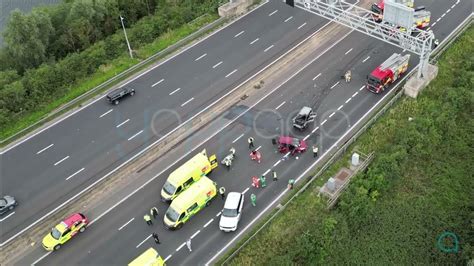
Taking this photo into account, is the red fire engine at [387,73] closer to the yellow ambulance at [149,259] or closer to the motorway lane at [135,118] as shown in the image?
the motorway lane at [135,118]

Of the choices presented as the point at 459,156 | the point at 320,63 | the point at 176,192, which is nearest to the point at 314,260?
the point at 176,192

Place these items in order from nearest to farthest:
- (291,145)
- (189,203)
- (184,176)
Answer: (189,203)
(184,176)
(291,145)

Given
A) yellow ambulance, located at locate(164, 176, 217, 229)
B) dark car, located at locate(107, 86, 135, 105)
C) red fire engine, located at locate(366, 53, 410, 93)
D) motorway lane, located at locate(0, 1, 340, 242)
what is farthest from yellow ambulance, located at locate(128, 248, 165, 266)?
red fire engine, located at locate(366, 53, 410, 93)

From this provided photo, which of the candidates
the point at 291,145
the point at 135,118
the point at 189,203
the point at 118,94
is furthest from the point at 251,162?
the point at 118,94

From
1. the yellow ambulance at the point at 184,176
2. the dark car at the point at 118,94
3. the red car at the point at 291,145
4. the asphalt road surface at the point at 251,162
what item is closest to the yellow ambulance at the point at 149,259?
the asphalt road surface at the point at 251,162

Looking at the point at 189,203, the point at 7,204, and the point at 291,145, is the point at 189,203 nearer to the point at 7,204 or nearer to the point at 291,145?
the point at 291,145

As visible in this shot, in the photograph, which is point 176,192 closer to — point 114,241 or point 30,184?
point 114,241

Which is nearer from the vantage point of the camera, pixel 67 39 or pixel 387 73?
pixel 387 73
